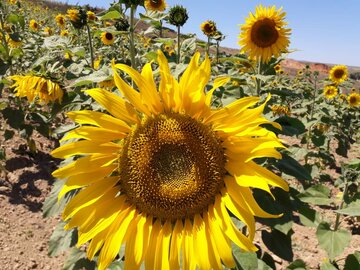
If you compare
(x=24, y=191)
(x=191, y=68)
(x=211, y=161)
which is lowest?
(x=24, y=191)

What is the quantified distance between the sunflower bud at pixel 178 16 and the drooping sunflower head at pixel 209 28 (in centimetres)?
253

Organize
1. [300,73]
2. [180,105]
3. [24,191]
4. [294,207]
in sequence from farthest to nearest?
[300,73] < [24,191] < [294,207] < [180,105]

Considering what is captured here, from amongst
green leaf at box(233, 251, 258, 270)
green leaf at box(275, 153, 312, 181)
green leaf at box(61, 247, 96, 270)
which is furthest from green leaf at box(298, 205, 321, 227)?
green leaf at box(61, 247, 96, 270)

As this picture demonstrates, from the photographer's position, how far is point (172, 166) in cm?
157

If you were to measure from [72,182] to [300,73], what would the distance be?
13925 millimetres

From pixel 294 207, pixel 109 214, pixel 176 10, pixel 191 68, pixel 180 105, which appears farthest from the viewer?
pixel 176 10

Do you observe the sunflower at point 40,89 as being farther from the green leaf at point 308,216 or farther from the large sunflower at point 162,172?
the green leaf at point 308,216

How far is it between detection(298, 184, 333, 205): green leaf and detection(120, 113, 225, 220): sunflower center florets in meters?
0.97

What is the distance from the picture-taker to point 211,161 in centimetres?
150

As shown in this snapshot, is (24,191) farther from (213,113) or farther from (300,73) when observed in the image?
(300,73)

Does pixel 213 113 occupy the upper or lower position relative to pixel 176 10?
lower

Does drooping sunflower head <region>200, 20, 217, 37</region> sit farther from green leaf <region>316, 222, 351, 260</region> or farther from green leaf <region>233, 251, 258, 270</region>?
green leaf <region>233, 251, 258, 270</region>

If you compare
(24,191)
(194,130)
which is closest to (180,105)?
(194,130)

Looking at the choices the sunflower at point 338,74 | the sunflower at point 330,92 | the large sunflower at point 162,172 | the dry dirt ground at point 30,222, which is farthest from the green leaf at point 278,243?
the sunflower at point 338,74
